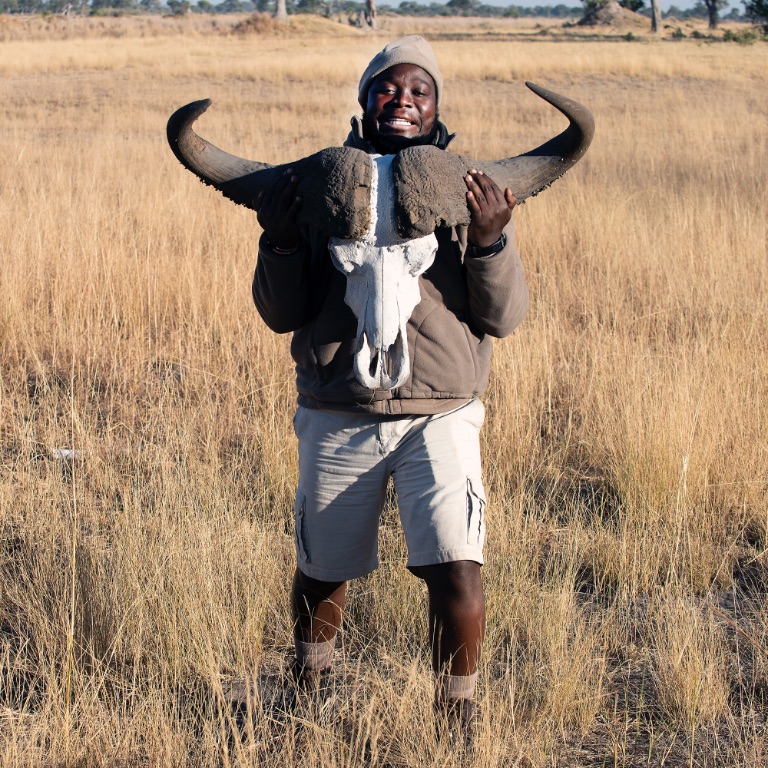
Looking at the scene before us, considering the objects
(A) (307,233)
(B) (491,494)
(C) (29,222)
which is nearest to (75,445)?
(B) (491,494)

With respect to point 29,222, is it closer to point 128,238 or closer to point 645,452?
point 128,238

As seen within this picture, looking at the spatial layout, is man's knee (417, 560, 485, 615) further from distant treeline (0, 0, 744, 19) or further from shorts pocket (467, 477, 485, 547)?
distant treeline (0, 0, 744, 19)

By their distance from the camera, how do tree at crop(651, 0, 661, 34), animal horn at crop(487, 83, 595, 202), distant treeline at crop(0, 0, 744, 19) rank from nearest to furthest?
animal horn at crop(487, 83, 595, 202), tree at crop(651, 0, 661, 34), distant treeline at crop(0, 0, 744, 19)

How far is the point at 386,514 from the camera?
12.5 ft

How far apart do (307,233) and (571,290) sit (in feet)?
14.0

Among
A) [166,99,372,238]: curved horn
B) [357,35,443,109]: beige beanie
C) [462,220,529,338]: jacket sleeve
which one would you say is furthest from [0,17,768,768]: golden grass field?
[357,35,443,109]: beige beanie

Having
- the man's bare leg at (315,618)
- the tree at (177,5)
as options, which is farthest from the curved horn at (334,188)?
the tree at (177,5)

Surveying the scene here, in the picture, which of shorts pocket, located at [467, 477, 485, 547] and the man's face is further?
the man's face

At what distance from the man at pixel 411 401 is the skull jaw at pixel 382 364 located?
7 centimetres

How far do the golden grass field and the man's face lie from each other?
4.62 ft

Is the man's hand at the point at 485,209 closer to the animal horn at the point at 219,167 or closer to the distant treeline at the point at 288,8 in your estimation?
the animal horn at the point at 219,167

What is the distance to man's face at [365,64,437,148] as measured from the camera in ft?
8.27

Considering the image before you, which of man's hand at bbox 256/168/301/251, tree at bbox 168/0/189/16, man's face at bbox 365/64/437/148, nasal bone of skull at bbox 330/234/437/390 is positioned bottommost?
nasal bone of skull at bbox 330/234/437/390

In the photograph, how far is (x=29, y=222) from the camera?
21.9ft
